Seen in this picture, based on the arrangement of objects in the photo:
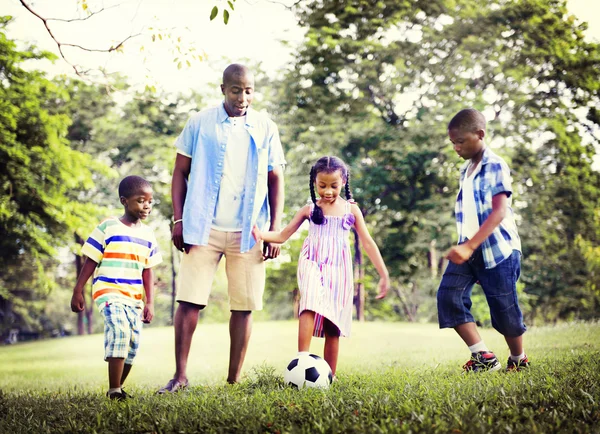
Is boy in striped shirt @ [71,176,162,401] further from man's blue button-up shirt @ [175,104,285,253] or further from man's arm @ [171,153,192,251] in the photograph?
man's blue button-up shirt @ [175,104,285,253]

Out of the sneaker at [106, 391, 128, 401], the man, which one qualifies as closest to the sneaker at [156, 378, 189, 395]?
the man

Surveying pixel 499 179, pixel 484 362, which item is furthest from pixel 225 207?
pixel 484 362

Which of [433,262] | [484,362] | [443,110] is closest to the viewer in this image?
[484,362]

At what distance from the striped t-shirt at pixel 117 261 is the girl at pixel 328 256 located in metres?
0.75

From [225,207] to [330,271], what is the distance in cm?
78

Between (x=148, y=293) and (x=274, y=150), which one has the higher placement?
(x=274, y=150)

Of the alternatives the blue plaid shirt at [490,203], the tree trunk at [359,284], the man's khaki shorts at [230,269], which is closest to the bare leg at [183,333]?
the man's khaki shorts at [230,269]

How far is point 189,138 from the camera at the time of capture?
4082 mm

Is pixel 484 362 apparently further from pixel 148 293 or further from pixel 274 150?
pixel 148 293

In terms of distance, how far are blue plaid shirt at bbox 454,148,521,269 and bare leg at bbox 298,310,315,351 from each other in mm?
1152

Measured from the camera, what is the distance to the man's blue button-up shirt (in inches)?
157

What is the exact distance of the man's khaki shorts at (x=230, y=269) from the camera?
3.99 meters

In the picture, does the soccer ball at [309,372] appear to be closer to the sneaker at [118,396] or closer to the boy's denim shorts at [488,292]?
the boy's denim shorts at [488,292]

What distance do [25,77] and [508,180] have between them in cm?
958
